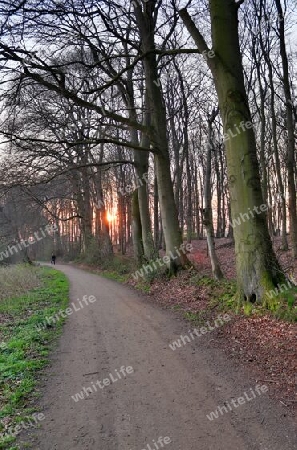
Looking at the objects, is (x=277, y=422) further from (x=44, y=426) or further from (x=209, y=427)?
(x=44, y=426)

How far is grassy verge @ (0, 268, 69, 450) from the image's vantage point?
14.1 feet

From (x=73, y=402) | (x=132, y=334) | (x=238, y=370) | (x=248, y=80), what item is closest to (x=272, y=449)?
(x=238, y=370)

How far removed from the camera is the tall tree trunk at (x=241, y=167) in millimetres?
7242

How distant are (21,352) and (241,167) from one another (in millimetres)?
5691

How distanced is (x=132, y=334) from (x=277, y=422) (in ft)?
13.2

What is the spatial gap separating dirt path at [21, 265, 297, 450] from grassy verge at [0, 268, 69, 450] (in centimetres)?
24

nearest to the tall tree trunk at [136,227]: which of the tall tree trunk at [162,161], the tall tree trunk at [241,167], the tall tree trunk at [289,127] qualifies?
the tall tree trunk at [162,161]

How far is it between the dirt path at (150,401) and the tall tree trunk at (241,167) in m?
1.66

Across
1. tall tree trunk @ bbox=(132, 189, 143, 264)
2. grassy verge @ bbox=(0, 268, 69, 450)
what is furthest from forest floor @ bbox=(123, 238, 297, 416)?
tall tree trunk @ bbox=(132, 189, 143, 264)

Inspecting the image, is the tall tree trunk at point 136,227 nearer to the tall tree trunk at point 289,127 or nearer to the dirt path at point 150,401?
the tall tree trunk at point 289,127

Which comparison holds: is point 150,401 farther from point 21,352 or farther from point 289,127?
point 289,127

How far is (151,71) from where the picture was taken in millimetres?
13367

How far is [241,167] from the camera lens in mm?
7492

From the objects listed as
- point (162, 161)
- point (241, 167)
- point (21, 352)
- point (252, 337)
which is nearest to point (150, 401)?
point (252, 337)
